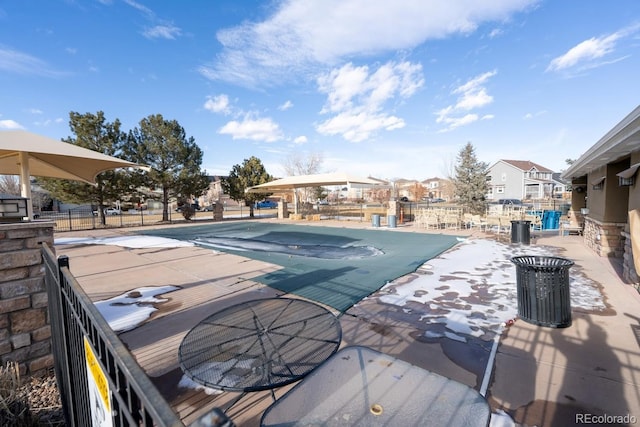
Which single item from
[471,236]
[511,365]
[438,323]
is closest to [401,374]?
[511,365]

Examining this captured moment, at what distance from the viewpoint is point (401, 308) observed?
4234mm

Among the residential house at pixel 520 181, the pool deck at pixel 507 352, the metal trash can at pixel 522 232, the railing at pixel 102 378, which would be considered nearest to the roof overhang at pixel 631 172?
the pool deck at pixel 507 352

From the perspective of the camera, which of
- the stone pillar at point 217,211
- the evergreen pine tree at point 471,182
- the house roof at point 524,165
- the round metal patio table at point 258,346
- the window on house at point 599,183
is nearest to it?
the round metal patio table at point 258,346

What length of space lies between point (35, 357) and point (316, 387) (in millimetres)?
3642

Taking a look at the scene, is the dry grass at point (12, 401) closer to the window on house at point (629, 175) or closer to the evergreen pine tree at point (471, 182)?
the window on house at point (629, 175)

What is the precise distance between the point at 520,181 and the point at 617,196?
125ft

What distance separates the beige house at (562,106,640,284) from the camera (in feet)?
14.2

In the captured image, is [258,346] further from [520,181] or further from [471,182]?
[520,181]

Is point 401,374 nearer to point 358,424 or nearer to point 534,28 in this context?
point 358,424

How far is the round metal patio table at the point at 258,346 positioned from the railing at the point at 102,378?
2.22 feet

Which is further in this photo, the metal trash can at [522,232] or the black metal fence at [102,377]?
the metal trash can at [522,232]

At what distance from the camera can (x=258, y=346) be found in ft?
8.05

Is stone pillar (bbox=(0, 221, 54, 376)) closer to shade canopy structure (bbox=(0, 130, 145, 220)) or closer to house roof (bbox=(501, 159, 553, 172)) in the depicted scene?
shade canopy structure (bbox=(0, 130, 145, 220))

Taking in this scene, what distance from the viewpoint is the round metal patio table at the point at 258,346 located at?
200 centimetres
